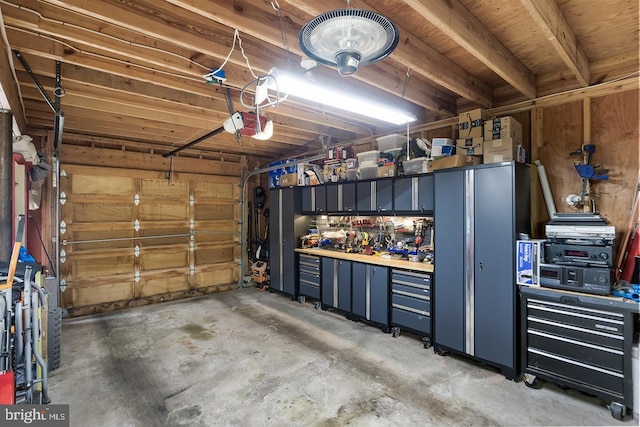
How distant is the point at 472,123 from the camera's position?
3408 mm

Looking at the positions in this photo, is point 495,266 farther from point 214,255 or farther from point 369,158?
point 214,255

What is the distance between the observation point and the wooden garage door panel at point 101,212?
473 cm

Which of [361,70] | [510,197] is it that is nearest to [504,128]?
[510,197]

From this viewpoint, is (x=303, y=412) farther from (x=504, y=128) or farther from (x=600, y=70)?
(x=600, y=70)

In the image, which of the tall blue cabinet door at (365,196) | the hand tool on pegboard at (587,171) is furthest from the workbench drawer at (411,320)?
the hand tool on pegboard at (587,171)

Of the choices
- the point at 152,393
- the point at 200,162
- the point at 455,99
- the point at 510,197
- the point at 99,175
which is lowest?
the point at 152,393

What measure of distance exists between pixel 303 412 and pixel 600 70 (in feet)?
13.2

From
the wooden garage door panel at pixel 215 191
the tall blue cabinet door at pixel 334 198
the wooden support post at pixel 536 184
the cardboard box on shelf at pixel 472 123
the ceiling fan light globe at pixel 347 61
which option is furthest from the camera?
the wooden garage door panel at pixel 215 191

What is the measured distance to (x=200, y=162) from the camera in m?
5.87

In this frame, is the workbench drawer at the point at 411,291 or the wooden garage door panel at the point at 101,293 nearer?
the workbench drawer at the point at 411,291

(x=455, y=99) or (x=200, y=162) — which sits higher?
(x=455, y=99)

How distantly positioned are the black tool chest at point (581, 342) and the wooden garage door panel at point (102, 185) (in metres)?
5.68

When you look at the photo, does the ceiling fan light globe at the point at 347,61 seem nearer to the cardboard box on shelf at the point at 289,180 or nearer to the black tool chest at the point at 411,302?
the black tool chest at the point at 411,302

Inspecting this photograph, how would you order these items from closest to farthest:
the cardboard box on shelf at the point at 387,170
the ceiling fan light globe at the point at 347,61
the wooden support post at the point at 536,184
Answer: the ceiling fan light globe at the point at 347,61, the wooden support post at the point at 536,184, the cardboard box on shelf at the point at 387,170
